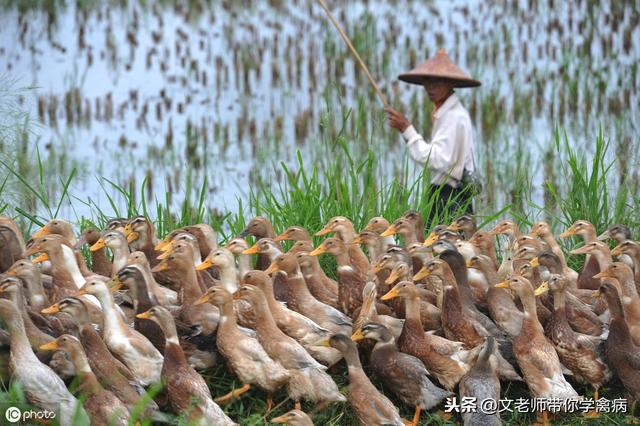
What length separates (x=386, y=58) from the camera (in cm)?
1289

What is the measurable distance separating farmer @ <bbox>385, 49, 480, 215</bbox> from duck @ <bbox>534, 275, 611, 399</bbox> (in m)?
2.70

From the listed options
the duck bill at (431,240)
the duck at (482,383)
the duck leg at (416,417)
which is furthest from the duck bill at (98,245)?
the duck at (482,383)

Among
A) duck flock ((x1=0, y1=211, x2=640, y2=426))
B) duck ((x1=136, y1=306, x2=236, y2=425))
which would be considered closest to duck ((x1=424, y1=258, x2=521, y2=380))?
duck flock ((x1=0, y1=211, x2=640, y2=426))

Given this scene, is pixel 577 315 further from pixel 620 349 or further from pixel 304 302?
pixel 304 302

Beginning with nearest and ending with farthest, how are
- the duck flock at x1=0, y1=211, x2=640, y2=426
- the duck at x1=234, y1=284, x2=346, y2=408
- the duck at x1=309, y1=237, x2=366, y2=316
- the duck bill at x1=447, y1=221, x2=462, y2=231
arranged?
the duck flock at x1=0, y1=211, x2=640, y2=426, the duck at x1=234, y1=284, x2=346, y2=408, the duck at x1=309, y1=237, x2=366, y2=316, the duck bill at x1=447, y1=221, x2=462, y2=231

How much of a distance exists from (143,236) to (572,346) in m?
2.39

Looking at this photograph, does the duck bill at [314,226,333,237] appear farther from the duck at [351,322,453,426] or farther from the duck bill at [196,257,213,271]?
the duck at [351,322,453,426]

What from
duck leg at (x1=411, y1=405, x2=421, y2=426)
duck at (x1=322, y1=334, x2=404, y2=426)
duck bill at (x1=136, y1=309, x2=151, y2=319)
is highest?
duck bill at (x1=136, y1=309, x2=151, y2=319)

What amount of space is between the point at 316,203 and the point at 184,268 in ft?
5.26

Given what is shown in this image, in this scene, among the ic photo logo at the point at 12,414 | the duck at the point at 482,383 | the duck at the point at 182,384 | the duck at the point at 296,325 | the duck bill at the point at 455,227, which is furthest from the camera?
the duck bill at the point at 455,227

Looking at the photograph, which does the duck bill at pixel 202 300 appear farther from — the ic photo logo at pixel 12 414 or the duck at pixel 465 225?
the duck at pixel 465 225

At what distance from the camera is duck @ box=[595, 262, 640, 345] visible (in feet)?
19.1

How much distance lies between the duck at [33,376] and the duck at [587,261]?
3121 millimetres

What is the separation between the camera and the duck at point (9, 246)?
239 inches
